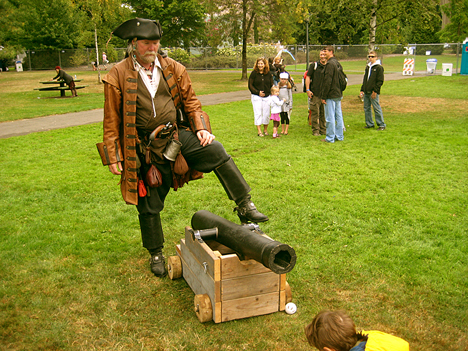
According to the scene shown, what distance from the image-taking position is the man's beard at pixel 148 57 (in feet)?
13.0

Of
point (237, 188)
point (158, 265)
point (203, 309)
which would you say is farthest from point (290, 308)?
point (158, 265)

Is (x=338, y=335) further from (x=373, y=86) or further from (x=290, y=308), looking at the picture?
(x=373, y=86)

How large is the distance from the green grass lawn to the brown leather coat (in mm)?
1130

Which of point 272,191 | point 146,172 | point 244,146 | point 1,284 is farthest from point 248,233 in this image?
point 244,146

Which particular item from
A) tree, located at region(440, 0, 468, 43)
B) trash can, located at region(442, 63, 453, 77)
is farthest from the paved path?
tree, located at region(440, 0, 468, 43)

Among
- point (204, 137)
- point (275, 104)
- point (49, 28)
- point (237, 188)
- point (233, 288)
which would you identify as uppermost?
point (49, 28)

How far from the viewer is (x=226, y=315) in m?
3.69

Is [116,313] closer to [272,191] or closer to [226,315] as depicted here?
[226,315]

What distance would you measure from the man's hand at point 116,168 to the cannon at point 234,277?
927 mm

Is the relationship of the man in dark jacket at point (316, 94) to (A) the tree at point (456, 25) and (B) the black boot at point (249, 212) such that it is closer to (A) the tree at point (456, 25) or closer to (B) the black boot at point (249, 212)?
(B) the black boot at point (249, 212)

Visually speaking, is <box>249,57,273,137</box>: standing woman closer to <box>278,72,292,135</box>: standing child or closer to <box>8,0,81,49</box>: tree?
<box>278,72,292,135</box>: standing child

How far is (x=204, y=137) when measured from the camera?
4094mm

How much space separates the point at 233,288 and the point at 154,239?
119 cm

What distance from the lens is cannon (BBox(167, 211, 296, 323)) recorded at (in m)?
3.55
